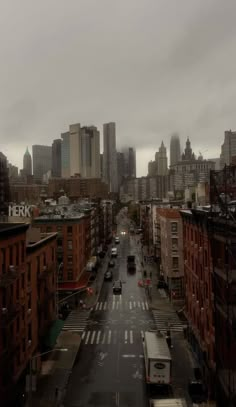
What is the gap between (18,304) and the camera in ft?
110

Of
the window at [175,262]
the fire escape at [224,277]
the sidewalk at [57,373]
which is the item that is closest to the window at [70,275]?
the sidewalk at [57,373]

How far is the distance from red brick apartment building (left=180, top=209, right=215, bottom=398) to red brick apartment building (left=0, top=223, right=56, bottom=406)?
16298 millimetres

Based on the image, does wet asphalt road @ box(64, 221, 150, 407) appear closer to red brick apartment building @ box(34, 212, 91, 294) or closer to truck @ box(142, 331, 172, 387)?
truck @ box(142, 331, 172, 387)

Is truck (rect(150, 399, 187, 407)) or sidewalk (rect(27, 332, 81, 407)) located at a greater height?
truck (rect(150, 399, 187, 407))

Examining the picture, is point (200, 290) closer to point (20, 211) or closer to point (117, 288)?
point (117, 288)

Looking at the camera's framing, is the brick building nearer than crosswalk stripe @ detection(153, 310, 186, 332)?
No

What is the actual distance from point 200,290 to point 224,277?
12.1m

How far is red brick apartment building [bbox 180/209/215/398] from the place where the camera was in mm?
33688

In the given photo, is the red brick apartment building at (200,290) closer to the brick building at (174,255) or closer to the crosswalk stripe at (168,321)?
the crosswalk stripe at (168,321)

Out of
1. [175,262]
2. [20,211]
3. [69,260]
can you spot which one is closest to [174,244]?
[175,262]

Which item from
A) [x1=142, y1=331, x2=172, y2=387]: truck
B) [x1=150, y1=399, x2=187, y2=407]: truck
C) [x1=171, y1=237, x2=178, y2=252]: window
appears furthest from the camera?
[x1=171, y1=237, x2=178, y2=252]: window

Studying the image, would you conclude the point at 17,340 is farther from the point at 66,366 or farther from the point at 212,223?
the point at 212,223

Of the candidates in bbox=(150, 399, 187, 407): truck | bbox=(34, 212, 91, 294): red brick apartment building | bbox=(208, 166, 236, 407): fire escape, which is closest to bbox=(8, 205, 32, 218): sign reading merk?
bbox=(34, 212, 91, 294): red brick apartment building

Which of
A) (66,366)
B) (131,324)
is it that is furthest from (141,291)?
(66,366)
